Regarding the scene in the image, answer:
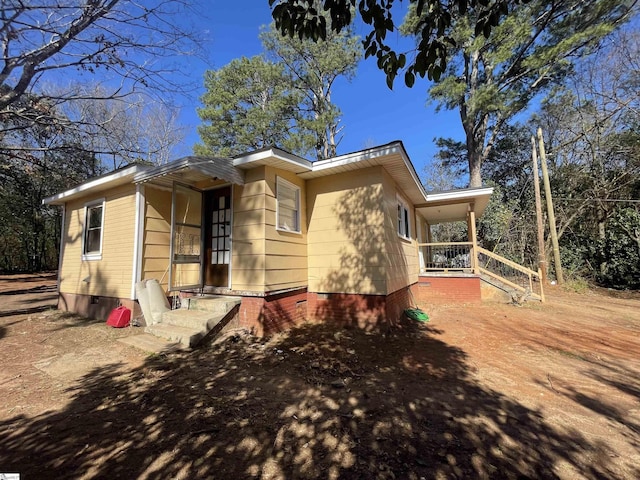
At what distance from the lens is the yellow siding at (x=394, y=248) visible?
6.31 m

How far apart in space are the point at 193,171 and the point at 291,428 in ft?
16.6

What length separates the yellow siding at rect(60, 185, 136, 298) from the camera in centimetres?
633

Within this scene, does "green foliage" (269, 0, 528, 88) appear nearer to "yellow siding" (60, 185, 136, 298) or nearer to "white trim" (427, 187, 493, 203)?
"yellow siding" (60, 185, 136, 298)

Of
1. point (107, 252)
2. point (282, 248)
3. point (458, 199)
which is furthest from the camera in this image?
point (458, 199)

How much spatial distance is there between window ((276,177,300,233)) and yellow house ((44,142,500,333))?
0.08 feet

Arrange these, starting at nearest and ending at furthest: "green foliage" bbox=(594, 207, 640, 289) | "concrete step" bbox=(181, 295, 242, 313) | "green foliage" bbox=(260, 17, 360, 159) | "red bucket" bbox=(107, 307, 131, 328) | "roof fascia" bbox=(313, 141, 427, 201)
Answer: "concrete step" bbox=(181, 295, 242, 313) < "roof fascia" bbox=(313, 141, 427, 201) < "red bucket" bbox=(107, 307, 131, 328) < "green foliage" bbox=(594, 207, 640, 289) < "green foliage" bbox=(260, 17, 360, 159)

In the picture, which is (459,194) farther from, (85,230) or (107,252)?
(85,230)

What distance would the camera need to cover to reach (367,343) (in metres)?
5.18

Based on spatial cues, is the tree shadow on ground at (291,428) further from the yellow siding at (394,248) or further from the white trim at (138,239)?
the yellow siding at (394,248)

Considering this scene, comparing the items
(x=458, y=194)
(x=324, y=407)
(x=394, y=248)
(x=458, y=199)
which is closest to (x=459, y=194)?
(x=458, y=194)

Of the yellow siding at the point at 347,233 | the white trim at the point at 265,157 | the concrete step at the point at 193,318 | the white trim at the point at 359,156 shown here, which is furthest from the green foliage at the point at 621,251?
the concrete step at the point at 193,318

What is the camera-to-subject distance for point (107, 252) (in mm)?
6871

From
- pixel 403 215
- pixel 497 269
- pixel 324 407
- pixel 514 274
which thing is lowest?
pixel 324 407

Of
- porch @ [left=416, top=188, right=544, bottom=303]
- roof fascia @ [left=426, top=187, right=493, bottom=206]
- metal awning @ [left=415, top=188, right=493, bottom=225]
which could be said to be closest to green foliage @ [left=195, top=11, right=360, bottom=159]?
metal awning @ [left=415, top=188, right=493, bottom=225]
